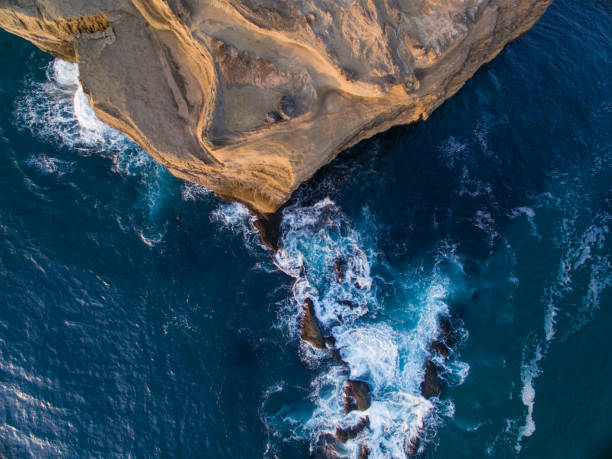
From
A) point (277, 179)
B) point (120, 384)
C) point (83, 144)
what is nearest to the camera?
point (277, 179)

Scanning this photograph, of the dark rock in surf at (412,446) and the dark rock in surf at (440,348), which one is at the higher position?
the dark rock in surf at (440,348)

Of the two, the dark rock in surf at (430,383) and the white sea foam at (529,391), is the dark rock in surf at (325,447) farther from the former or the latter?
the white sea foam at (529,391)

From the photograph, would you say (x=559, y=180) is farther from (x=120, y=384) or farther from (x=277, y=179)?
(x=120, y=384)

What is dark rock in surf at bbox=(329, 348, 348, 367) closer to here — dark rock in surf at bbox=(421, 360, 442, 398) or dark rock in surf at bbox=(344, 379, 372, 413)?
dark rock in surf at bbox=(344, 379, 372, 413)

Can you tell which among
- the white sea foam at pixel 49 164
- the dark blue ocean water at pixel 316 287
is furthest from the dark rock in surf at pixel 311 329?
the white sea foam at pixel 49 164

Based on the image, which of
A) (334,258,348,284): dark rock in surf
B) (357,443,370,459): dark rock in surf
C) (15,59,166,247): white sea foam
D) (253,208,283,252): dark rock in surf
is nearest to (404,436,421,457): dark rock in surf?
(357,443,370,459): dark rock in surf

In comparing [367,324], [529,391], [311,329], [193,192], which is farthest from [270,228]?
[529,391]

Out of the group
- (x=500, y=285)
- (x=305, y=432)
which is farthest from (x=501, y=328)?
(x=305, y=432)
